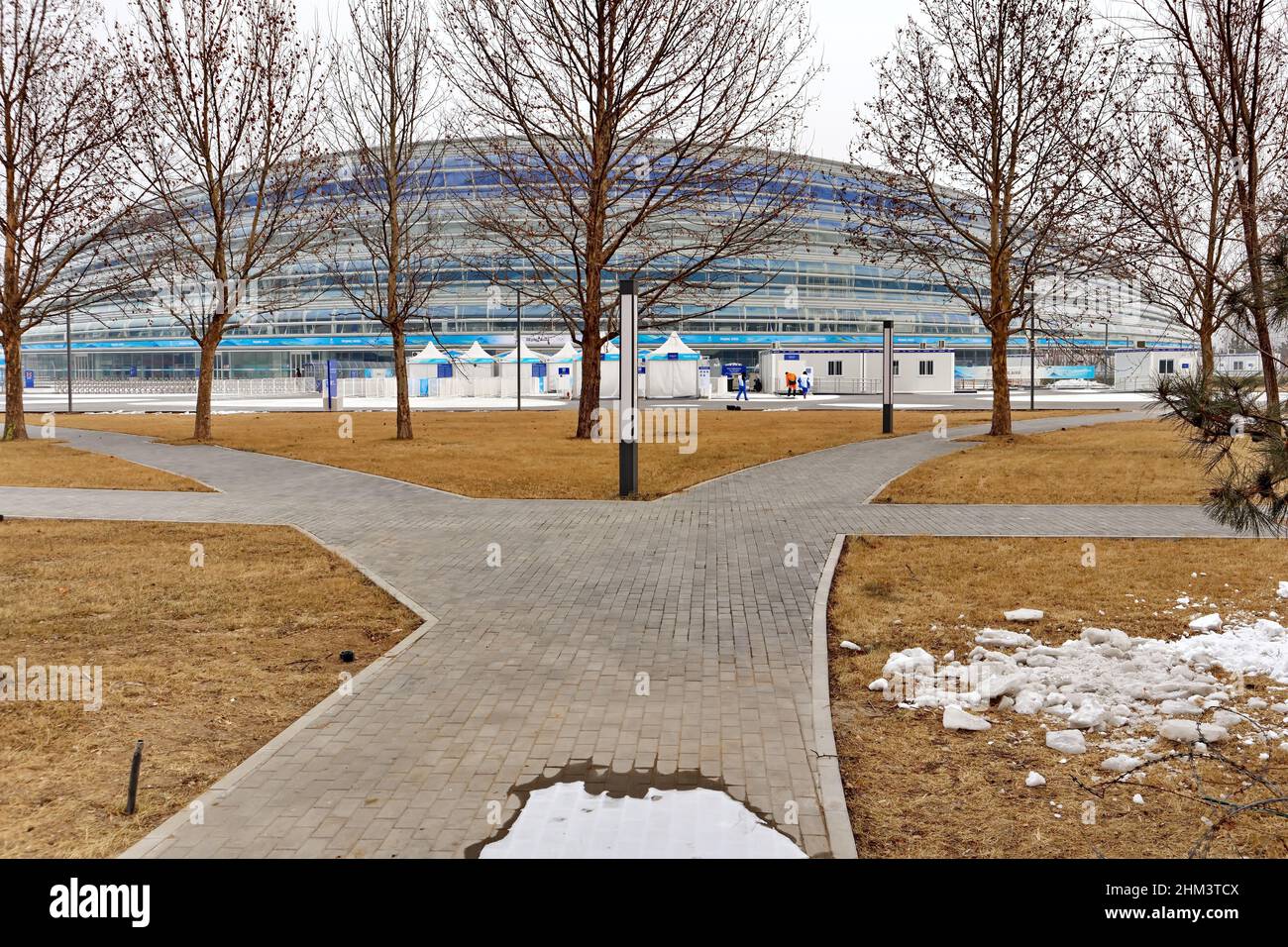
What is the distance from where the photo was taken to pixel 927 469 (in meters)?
18.5

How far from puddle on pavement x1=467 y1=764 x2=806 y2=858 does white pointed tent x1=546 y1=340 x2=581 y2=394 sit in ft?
183

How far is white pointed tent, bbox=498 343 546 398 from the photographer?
6172cm

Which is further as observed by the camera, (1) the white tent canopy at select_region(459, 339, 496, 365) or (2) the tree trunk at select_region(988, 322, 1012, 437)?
(1) the white tent canopy at select_region(459, 339, 496, 365)

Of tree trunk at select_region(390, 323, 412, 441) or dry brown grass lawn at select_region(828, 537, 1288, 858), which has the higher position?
tree trunk at select_region(390, 323, 412, 441)

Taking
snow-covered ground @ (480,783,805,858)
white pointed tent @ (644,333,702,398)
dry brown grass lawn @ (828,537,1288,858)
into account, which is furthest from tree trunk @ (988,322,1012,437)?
white pointed tent @ (644,333,702,398)

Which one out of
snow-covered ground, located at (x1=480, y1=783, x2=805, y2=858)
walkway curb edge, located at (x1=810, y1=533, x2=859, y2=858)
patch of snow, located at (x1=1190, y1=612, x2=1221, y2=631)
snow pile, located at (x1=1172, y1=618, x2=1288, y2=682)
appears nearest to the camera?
snow-covered ground, located at (x1=480, y1=783, x2=805, y2=858)

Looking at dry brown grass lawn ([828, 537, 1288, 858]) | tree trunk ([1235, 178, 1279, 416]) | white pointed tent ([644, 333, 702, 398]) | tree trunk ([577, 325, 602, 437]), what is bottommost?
dry brown grass lawn ([828, 537, 1288, 858])

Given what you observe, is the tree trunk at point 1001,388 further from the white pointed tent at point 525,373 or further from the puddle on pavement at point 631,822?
the white pointed tent at point 525,373

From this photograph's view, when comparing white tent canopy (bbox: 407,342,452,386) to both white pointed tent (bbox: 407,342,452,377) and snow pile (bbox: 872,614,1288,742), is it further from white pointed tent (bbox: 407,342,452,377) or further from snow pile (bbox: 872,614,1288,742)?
snow pile (bbox: 872,614,1288,742)

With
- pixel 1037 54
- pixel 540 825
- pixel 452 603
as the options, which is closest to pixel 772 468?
pixel 452 603

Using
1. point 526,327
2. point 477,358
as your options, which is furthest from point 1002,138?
point 526,327

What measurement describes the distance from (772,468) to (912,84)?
11.9m
